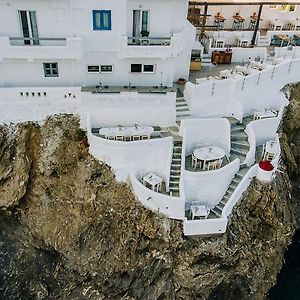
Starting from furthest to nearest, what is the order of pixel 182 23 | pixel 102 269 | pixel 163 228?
1. pixel 182 23
2. pixel 102 269
3. pixel 163 228

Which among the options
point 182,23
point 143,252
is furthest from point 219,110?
point 143,252

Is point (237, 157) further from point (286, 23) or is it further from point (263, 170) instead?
point (286, 23)

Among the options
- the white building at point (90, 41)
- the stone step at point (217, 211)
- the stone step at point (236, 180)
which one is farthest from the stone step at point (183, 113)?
the stone step at point (217, 211)

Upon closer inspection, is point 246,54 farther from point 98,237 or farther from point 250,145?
point 98,237

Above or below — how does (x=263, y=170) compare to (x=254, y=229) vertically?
above

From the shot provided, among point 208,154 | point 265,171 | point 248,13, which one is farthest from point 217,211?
point 248,13

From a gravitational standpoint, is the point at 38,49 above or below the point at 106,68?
above

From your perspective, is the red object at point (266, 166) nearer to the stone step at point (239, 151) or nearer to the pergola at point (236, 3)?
the stone step at point (239, 151)
